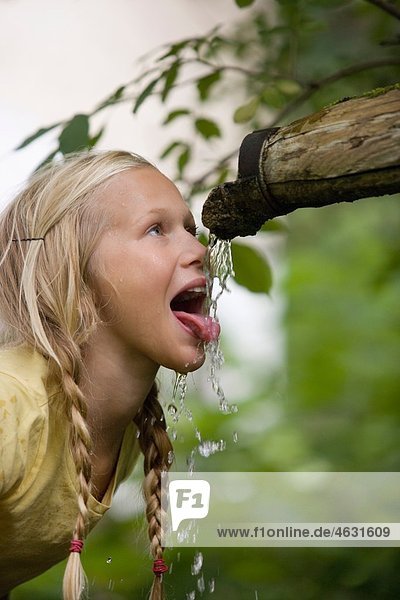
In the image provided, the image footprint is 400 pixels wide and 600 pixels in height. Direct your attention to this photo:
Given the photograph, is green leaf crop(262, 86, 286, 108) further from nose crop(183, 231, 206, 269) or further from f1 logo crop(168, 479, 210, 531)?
f1 logo crop(168, 479, 210, 531)

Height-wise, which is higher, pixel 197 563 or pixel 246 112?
pixel 246 112

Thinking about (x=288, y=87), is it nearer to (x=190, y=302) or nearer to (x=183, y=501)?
(x=190, y=302)

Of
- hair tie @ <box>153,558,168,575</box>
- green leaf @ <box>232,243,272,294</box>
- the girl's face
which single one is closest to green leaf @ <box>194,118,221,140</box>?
green leaf @ <box>232,243,272,294</box>

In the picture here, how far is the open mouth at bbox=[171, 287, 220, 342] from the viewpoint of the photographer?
1.50 meters

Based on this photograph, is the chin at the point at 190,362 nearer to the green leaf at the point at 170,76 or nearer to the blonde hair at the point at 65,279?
the blonde hair at the point at 65,279

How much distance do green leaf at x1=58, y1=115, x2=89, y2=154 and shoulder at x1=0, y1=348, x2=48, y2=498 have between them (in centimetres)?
37

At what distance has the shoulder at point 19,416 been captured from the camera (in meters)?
1.36

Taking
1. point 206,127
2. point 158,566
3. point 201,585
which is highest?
point 206,127

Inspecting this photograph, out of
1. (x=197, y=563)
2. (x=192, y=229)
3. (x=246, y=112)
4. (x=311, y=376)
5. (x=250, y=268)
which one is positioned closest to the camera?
(x=192, y=229)

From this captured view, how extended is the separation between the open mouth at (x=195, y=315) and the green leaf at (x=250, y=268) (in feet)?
0.80

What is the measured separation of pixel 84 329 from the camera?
153 cm

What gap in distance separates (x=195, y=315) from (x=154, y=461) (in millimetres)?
347

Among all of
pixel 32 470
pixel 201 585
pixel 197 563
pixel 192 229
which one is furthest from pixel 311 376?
pixel 32 470

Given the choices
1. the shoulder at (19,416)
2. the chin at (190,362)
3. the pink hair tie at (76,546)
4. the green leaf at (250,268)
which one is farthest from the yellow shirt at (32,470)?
the green leaf at (250,268)
